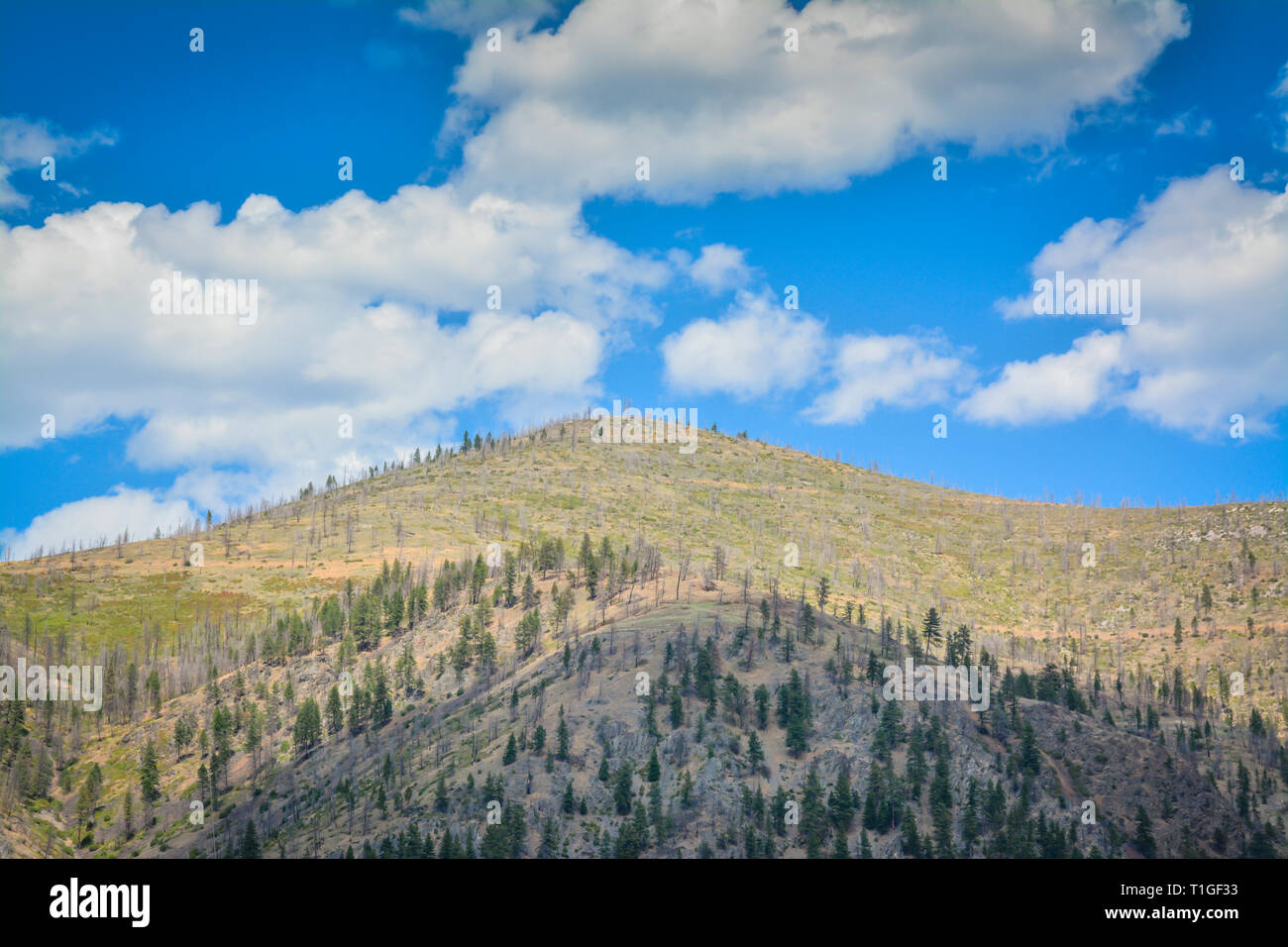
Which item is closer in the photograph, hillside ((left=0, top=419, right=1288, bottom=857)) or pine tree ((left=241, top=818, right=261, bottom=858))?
hillside ((left=0, top=419, right=1288, bottom=857))

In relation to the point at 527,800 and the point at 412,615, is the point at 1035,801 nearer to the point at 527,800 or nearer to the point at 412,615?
the point at 527,800

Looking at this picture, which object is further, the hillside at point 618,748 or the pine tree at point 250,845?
the pine tree at point 250,845

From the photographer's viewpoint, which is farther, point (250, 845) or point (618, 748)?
point (250, 845)

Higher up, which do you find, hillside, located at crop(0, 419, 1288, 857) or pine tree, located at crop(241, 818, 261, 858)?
hillside, located at crop(0, 419, 1288, 857)

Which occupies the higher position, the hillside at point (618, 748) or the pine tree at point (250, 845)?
the hillside at point (618, 748)

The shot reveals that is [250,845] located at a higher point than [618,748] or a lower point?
lower
